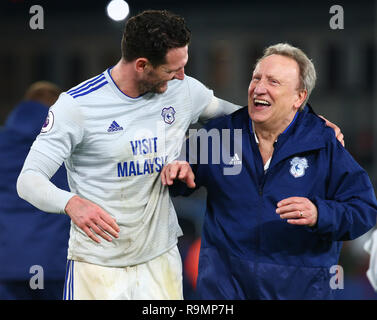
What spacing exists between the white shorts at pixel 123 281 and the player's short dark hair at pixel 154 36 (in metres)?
1.07

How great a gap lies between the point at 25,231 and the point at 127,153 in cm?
155

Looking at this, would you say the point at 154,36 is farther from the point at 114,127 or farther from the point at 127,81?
the point at 114,127

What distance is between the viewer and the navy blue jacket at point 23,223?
15.5 ft

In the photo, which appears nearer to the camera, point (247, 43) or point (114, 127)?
point (114, 127)

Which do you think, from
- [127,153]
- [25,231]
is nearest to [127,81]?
[127,153]

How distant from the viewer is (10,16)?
23.2 meters

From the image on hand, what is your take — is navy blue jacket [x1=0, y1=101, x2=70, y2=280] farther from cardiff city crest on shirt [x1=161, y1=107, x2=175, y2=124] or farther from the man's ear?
the man's ear

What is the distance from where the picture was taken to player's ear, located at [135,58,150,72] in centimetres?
355

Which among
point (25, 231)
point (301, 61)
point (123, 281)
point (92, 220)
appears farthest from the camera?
point (25, 231)

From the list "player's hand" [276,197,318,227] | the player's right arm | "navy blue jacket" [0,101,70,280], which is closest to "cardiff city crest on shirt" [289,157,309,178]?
"player's hand" [276,197,318,227]

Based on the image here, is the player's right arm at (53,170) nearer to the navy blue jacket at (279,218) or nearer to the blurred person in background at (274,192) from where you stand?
the blurred person in background at (274,192)

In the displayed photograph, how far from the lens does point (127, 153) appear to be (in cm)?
355

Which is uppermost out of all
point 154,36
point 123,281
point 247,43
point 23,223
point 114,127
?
point 247,43

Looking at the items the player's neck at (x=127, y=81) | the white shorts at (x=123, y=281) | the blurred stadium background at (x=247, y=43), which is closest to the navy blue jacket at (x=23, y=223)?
the white shorts at (x=123, y=281)
